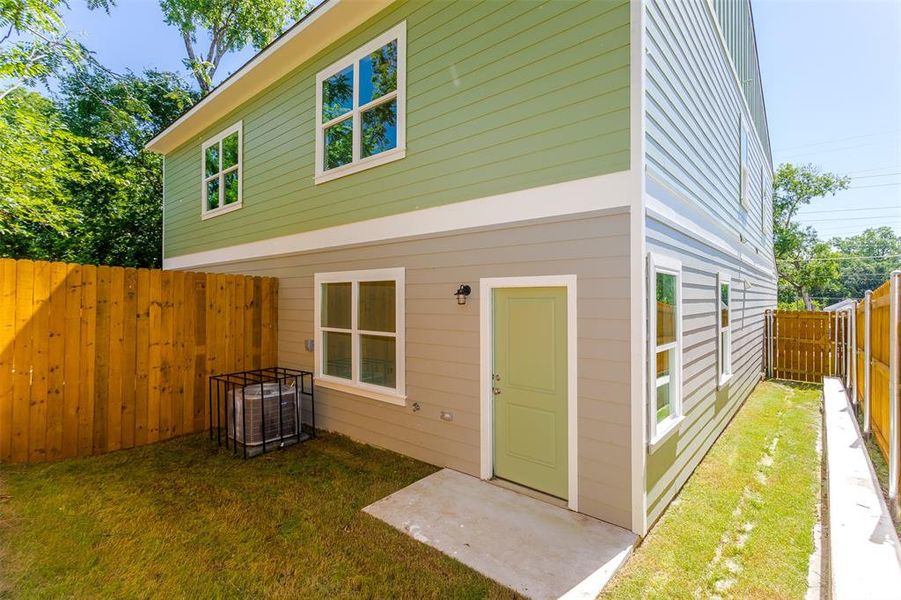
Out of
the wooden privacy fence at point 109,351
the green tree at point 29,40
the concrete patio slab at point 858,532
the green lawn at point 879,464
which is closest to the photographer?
the concrete patio slab at point 858,532

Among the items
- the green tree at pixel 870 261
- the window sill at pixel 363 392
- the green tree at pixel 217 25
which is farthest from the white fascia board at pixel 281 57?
the green tree at pixel 870 261

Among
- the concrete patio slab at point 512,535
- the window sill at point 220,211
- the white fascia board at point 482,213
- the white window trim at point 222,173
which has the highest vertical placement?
the white window trim at point 222,173

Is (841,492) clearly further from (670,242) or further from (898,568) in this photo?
(670,242)

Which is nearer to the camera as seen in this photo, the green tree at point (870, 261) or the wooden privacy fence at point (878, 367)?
the wooden privacy fence at point (878, 367)

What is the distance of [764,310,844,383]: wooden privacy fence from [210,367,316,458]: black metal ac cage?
11.6 metres

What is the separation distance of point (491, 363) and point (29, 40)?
15161 mm

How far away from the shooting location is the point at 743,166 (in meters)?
8.24

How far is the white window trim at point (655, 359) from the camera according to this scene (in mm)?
3504

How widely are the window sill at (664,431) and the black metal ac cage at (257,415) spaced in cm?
448

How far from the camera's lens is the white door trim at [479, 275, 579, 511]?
12.0 feet

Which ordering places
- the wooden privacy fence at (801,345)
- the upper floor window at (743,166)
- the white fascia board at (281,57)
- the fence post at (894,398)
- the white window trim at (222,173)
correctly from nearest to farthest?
the fence post at (894,398)
the white fascia board at (281,57)
the white window trim at (222,173)
the upper floor window at (743,166)
the wooden privacy fence at (801,345)

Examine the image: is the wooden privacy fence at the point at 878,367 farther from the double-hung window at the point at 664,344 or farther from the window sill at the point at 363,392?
the window sill at the point at 363,392

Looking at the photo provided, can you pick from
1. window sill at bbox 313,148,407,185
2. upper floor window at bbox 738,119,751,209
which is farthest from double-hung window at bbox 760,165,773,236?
window sill at bbox 313,148,407,185

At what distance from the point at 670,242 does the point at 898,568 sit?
110 inches
